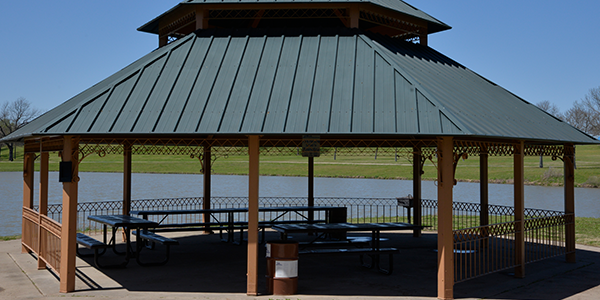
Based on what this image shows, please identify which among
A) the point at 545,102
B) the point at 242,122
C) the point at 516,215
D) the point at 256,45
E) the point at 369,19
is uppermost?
the point at 545,102

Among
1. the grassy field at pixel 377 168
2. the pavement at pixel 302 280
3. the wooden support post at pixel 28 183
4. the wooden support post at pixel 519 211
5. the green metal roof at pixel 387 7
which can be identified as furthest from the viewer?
the grassy field at pixel 377 168

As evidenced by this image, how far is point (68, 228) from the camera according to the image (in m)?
8.72

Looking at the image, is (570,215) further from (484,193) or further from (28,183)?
(28,183)

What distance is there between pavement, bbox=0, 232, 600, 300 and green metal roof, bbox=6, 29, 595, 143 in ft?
8.73

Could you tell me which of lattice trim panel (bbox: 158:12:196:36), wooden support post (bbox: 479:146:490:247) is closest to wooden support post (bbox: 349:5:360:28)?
lattice trim panel (bbox: 158:12:196:36)

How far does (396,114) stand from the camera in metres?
8.52

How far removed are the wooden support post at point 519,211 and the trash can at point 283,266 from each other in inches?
179

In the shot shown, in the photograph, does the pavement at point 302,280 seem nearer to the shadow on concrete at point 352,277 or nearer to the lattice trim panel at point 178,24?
the shadow on concrete at point 352,277

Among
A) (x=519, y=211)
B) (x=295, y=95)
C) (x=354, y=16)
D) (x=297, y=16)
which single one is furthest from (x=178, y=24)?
(x=519, y=211)

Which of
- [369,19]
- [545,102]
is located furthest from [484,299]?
[545,102]

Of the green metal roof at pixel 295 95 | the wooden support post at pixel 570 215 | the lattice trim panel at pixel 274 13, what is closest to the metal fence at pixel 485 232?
the wooden support post at pixel 570 215

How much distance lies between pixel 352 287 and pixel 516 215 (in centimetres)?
364

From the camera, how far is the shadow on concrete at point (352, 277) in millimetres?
8906

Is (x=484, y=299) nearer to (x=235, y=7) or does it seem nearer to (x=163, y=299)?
(x=163, y=299)
